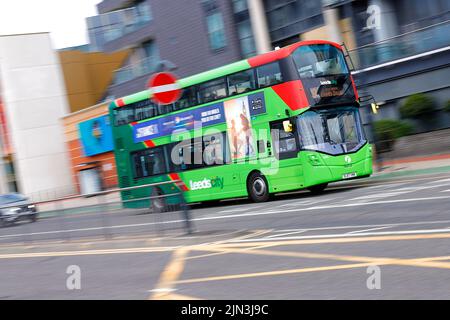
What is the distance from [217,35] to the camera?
38.3m

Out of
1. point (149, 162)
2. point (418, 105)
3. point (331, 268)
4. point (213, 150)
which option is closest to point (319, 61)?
point (213, 150)

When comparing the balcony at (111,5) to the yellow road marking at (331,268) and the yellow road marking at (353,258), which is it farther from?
the yellow road marking at (331,268)

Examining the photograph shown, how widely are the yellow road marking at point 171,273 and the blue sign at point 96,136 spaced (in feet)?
115

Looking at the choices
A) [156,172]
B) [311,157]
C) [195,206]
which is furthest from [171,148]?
[311,157]

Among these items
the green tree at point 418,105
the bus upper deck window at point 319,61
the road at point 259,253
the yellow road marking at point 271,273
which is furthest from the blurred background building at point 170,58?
the yellow road marking at point 271,273

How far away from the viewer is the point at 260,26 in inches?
1387

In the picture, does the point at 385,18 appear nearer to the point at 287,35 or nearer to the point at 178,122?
the point at 287,35

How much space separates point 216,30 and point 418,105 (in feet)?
45.6

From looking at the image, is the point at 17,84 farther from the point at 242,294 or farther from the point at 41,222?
the point at 242,294

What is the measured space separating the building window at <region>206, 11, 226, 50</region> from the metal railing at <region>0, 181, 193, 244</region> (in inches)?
859

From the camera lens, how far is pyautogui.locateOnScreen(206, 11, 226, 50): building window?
3788 cm

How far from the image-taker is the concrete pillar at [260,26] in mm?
35250

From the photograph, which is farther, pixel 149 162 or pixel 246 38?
pixel 246 38

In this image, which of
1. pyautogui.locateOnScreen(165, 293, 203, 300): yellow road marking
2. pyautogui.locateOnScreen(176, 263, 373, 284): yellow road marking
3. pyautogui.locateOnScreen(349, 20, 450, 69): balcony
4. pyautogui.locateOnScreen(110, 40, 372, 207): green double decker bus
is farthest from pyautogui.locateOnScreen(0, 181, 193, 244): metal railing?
pyautogui.locateOnScreen(349, 20, 450, 69): balcony
